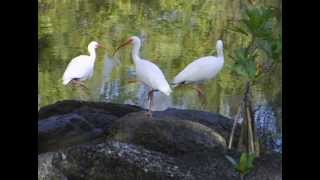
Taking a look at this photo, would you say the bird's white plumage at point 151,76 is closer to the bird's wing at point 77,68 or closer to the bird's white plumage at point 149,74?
the bird's white plumage at point 149,74

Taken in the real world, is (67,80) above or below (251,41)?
below

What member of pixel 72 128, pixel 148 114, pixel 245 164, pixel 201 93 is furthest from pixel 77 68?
pixel 245 164

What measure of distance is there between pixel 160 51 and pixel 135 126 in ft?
1.47

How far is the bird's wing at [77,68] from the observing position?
3643 millimetres

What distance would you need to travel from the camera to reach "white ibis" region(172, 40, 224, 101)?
370 cm

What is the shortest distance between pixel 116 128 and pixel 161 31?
606 mm

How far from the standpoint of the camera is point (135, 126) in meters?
3.68

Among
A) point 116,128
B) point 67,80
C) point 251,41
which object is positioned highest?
point 251,41

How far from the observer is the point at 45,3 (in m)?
3.64

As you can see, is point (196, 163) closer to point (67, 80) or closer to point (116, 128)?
point (116, 128)

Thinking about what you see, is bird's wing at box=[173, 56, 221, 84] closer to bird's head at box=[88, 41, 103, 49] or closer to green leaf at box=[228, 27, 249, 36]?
green leaf at box=[228, 27, 249, 36]

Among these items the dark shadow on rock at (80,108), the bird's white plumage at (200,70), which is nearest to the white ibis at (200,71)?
the bird's white plumage at (200,70)
